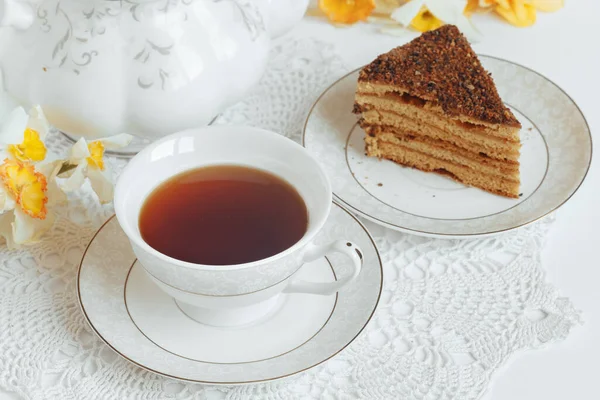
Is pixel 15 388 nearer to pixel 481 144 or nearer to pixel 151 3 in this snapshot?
pixel 151 3

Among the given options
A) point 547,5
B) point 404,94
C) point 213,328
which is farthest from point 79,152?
point 547,5

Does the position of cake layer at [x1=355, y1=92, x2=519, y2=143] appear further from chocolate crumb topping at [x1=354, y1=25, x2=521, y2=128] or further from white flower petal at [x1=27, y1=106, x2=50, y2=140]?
white flower petal at [x1=27, y1=106, x2=50, y2=140]

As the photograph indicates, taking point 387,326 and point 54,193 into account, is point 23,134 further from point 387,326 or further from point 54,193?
point 387,326

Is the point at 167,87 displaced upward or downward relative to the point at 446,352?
upward

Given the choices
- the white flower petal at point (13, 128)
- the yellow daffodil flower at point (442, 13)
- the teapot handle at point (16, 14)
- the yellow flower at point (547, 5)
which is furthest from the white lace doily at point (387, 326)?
the yellow flower at point (547, 5)

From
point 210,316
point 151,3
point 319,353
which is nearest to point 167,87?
point 151,3

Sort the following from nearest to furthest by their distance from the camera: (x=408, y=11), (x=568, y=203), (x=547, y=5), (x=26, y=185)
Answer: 1. (x=26, y=185)
2. (x=568, y=203)
3. (x=408, y=11)
4. (x=547, y=5)
